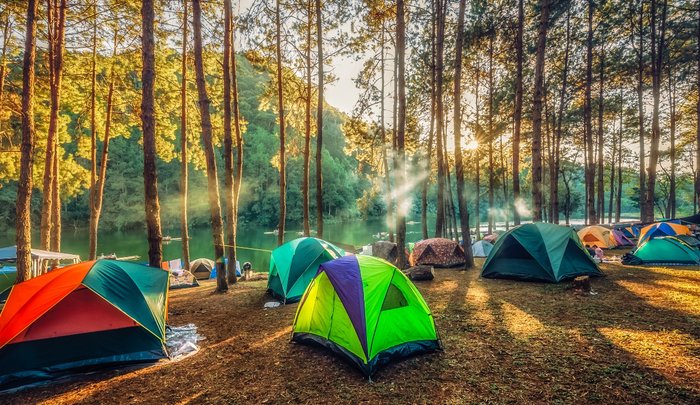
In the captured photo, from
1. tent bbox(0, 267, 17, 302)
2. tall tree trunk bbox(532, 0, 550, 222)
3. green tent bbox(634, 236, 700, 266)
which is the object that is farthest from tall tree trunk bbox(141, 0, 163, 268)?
tent bbox(0, 267, 17, 302)

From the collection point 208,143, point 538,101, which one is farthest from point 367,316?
point 538,101

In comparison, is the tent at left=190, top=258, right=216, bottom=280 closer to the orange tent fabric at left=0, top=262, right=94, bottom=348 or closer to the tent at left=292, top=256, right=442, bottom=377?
the orange tent fabric at left=0, top=262, right=94, bottom=348

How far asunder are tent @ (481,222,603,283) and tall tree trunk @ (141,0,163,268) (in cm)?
965

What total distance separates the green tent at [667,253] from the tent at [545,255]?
3629mm

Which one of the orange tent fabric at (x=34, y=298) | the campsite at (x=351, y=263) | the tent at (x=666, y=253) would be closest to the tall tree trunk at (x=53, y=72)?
the campsite at (x=351, y=263)

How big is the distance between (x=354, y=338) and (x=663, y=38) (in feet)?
73.7

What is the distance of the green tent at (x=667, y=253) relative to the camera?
10641mm

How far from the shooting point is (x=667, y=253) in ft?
35.7

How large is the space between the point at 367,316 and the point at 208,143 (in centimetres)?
718

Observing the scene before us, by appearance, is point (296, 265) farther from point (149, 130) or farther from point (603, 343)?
point (603, 343)

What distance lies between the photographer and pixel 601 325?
5695 mm

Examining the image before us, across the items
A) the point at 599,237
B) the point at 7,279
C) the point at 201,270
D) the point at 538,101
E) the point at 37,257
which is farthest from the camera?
the point at 7,279

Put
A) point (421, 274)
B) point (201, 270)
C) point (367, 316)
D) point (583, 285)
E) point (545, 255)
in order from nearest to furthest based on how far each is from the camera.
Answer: point (367, 316) → point (583, 285) → point (545, 255) → point (421, 274) → point (201, 270)

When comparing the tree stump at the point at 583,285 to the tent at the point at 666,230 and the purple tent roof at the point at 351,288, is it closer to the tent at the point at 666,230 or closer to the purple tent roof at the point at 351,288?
the purple tent roof at the point at 351,288
